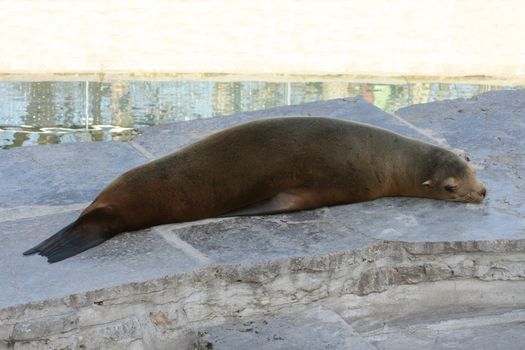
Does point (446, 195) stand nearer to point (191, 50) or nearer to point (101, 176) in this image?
point (101, 176)

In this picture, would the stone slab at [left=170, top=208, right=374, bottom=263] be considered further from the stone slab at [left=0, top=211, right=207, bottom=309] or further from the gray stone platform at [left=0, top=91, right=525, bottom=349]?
the stone slab at [left=0, top=211, right=207, bottom=309]

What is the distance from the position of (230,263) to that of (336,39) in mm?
7695

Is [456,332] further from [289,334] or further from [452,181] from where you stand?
[452,181]

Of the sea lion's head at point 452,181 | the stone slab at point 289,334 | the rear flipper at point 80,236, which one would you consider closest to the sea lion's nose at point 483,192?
the sea lion's head at point 452,181

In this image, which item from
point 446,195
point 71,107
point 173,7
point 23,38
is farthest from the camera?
point 173,7

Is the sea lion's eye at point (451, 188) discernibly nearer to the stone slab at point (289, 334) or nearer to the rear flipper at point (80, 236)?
the stone slab at point (289, 334)

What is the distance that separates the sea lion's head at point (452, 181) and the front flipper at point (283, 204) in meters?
0.49

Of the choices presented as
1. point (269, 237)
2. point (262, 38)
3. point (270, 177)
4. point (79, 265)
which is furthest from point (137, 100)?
point (79, 265)

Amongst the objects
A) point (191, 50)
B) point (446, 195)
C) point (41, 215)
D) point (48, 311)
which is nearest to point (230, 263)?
point (48, 311)

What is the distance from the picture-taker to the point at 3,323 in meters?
2.28

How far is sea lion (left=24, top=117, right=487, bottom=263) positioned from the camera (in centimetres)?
298

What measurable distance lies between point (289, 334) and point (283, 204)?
724mm

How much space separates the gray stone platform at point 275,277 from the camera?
7.99ft

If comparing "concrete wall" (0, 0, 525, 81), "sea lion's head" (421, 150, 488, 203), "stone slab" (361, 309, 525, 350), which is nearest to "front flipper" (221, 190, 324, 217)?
"sea lion's head" (421, 150, 488, 203)
